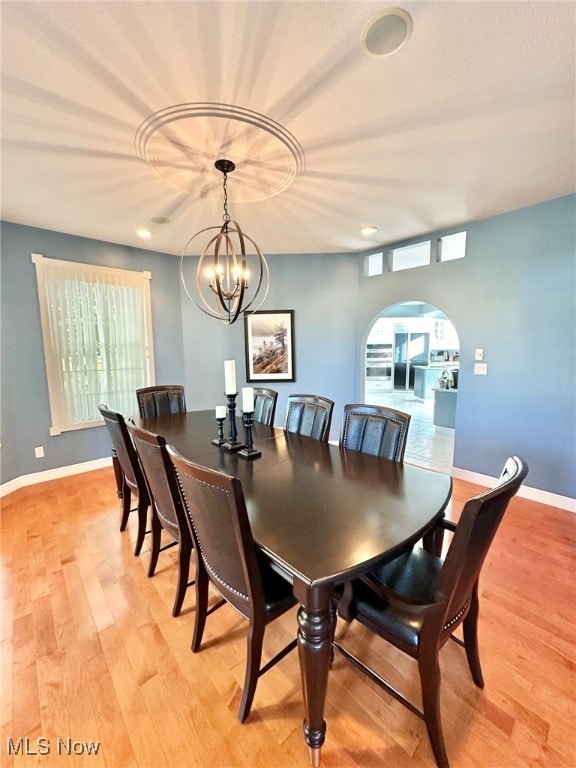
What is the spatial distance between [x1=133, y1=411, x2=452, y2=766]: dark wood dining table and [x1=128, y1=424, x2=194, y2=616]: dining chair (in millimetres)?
283

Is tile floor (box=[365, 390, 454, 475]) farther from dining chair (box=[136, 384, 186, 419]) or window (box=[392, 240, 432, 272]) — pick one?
dining chair (box=[136, 384, 186, 419])

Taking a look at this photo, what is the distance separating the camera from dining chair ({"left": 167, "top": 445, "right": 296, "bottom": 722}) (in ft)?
3.51

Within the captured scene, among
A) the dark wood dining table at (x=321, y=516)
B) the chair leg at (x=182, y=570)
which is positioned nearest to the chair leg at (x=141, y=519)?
the dark wood dining table at (x=321, y=516)

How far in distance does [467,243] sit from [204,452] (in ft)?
11.2

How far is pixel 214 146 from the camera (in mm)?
1873

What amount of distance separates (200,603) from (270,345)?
3428 mm

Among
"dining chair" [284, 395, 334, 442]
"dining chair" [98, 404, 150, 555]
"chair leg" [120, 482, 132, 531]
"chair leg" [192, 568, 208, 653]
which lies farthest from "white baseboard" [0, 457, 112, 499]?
"chair leg" [192, 568, 208, 653]

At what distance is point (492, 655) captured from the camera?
59.1 inches

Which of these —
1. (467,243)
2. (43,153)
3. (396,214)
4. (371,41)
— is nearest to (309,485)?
(371,41)

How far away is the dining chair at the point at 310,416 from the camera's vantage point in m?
2.34

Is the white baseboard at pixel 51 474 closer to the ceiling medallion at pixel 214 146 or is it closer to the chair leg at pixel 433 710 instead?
the ceiling medallion at pixel 214 146

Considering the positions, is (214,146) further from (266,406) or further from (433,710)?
(433,710)

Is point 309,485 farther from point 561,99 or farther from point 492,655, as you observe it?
point 561,99

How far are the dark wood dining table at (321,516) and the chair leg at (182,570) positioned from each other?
431 mm
